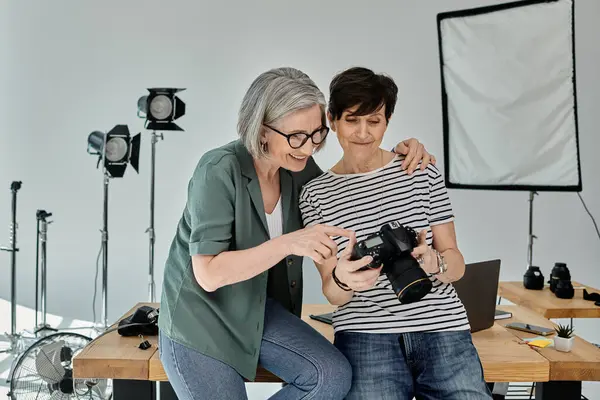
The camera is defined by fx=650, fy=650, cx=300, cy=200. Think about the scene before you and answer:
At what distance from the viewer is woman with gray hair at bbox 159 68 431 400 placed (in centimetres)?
138

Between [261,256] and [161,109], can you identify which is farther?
[161,109]

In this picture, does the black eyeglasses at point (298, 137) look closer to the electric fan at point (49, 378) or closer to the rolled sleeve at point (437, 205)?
the rolled sleeve at point (437, 205)

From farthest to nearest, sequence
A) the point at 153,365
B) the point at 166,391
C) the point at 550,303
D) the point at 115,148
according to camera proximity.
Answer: the point at 115,148
the point at 550,303
the point at 166,391
the point at 153,365

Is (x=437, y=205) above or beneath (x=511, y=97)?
beneath

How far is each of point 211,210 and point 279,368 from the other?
39 cm

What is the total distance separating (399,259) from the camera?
4.48ft

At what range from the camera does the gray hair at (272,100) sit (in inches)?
56.5

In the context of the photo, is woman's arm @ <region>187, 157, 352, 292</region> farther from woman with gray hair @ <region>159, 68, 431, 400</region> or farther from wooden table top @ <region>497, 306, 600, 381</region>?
wooden table top @ <region>497, 306, 600, 381</region>

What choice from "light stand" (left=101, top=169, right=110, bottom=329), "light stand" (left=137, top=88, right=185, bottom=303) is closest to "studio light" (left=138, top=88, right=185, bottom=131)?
"light stand" (left=137, top=88, right=185, bottom=303)

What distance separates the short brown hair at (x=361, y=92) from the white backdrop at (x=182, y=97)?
2584 mm

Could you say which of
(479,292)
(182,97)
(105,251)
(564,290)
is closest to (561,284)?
(564,290)

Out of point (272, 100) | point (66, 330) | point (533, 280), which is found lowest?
point (66, 330)

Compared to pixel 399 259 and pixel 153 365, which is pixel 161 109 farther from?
pixel 399 259

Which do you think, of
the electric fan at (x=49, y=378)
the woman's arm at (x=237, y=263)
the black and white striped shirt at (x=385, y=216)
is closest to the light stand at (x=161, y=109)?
the electric fan at (x=49, y=378)
